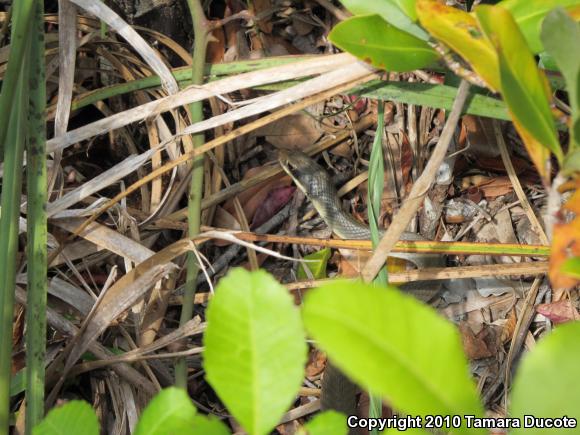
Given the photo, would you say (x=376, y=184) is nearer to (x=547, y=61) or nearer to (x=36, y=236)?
(x=547, y=61)

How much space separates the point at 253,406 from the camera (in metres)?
0.60

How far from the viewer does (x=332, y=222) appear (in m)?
3.47

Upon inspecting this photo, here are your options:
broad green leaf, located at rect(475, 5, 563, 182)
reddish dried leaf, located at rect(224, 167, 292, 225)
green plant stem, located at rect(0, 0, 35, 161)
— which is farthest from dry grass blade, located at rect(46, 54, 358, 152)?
broad green leaf, located at rect(475, 5, 563, 182)

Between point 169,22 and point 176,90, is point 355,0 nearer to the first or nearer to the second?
point 176,90

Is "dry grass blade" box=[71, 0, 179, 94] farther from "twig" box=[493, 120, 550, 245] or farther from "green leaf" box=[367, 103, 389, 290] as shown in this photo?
"twig" box=[493, 120, 550, 245]

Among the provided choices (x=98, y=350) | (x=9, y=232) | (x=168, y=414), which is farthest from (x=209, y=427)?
(x=98, y=350)

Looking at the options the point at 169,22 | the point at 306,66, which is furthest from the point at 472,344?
the point at 169,22

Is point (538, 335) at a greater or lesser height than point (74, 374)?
lesser

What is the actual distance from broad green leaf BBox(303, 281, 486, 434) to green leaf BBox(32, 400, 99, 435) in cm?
37

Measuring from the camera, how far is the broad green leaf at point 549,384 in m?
0.49

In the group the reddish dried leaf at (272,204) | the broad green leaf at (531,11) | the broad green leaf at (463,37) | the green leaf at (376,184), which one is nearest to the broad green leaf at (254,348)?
the broad green leaf at (463,37)

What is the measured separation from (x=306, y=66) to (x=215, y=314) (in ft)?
5.14

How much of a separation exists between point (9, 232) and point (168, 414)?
1080 millimetres

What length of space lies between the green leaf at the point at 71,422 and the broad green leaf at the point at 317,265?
7.12 feet
